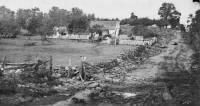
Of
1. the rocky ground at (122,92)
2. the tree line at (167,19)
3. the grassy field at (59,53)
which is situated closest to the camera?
the rocky ground at (122,92)

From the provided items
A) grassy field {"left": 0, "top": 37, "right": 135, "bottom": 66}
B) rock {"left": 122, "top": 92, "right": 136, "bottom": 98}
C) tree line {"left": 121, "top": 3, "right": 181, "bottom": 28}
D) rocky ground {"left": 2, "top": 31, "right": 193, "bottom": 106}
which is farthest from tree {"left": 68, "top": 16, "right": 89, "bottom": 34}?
rock {"left": 122, "top": 92, "right": 136, "bottom": 98}

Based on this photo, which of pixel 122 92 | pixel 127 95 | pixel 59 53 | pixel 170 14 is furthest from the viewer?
pixel 170 14

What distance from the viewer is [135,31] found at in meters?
73.8

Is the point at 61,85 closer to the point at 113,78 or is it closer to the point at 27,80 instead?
the point at 27,80

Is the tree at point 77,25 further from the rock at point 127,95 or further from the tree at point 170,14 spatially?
the rock at point 127,95

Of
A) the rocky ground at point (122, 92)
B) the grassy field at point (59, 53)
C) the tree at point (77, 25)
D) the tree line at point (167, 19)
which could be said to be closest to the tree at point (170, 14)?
the tree line at point (167, 19)

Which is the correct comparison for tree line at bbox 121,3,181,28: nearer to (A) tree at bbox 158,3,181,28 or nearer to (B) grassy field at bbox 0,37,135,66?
(A) tree at bbox 158,3,181,28

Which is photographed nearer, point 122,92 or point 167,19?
point 122,92

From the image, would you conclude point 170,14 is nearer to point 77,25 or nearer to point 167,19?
point 167,19

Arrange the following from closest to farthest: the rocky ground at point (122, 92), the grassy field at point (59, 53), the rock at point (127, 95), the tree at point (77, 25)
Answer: the rocky ground at point (122, 92) → the rock at point (127, 95) → the grassy field at point (59, 53) → the tree at point (77, 25)

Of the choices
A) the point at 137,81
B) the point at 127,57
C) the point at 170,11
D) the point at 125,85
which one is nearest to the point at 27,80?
the point at 125,85

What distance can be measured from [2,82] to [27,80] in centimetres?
185

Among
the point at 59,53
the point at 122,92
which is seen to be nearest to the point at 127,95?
the point at 122,92

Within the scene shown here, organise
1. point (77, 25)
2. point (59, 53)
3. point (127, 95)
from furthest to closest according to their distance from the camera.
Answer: point (77, 25), point (59, 53), point (127, 95)
